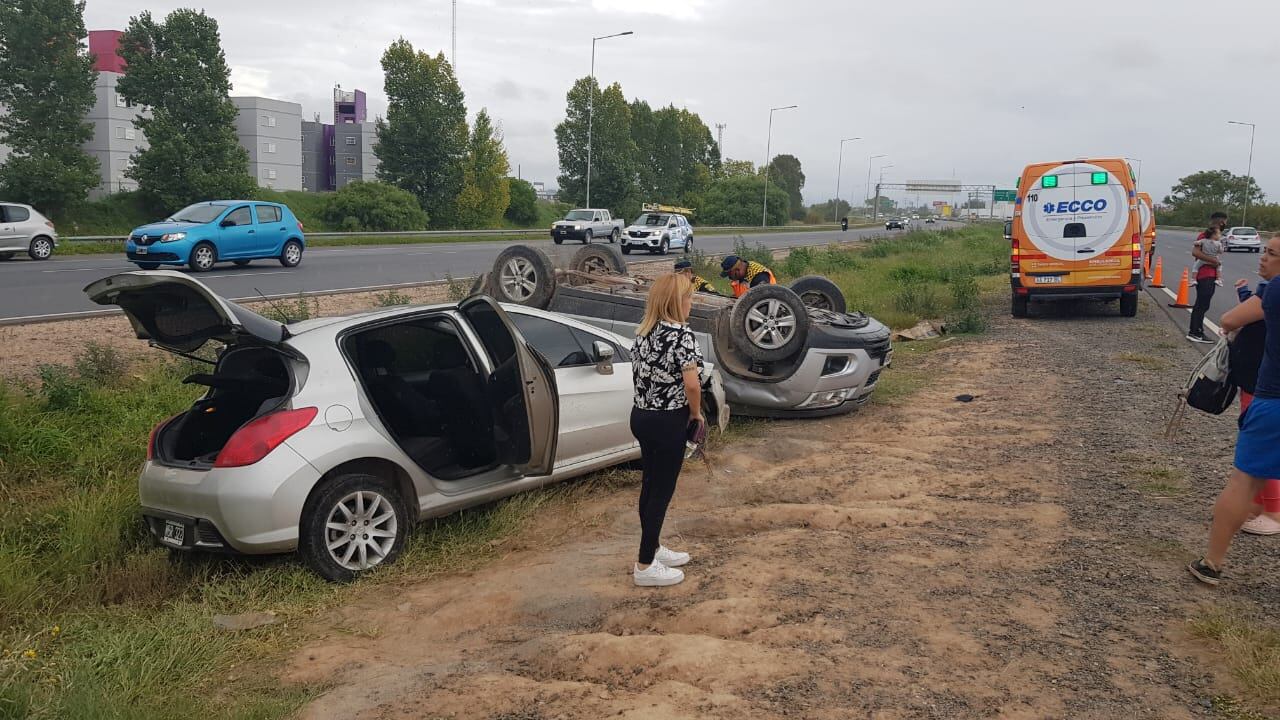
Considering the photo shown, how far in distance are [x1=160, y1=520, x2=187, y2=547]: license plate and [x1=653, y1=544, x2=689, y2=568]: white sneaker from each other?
240 cm

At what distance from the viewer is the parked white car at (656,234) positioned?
3497 cm

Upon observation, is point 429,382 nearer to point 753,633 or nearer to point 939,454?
point 753,633

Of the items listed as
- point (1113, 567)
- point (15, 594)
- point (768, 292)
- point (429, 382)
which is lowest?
point (15, 594)

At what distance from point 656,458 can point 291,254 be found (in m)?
19.8

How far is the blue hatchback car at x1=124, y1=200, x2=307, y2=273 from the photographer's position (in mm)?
19734

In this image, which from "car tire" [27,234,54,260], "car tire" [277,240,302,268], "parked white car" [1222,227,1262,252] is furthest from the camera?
"parked white car" [1222,227,1262,252]

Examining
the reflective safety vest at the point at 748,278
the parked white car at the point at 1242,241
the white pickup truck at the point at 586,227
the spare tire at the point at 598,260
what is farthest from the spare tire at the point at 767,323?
the parked white car at the point at 1242,241

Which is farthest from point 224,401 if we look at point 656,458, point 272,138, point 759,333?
point 272,138

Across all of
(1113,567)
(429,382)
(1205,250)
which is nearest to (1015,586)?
(1113,567)

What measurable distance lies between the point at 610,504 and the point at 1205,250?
10.8 meters

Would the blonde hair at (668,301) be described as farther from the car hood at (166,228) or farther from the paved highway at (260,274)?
the car hood at (166,228)

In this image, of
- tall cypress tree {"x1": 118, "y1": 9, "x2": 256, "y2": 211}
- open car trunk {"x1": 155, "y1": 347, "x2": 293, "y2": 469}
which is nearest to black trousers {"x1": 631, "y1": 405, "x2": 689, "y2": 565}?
open car trunk {"x1": 155, "y1": 347, "x2": 293, "y2": 469}

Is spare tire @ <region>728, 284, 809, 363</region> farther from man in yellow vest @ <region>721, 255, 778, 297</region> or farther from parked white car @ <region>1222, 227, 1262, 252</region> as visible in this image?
parked white car @ <region>1222, 227, 1262, 252</region>

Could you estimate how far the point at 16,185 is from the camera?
37.2 meters
